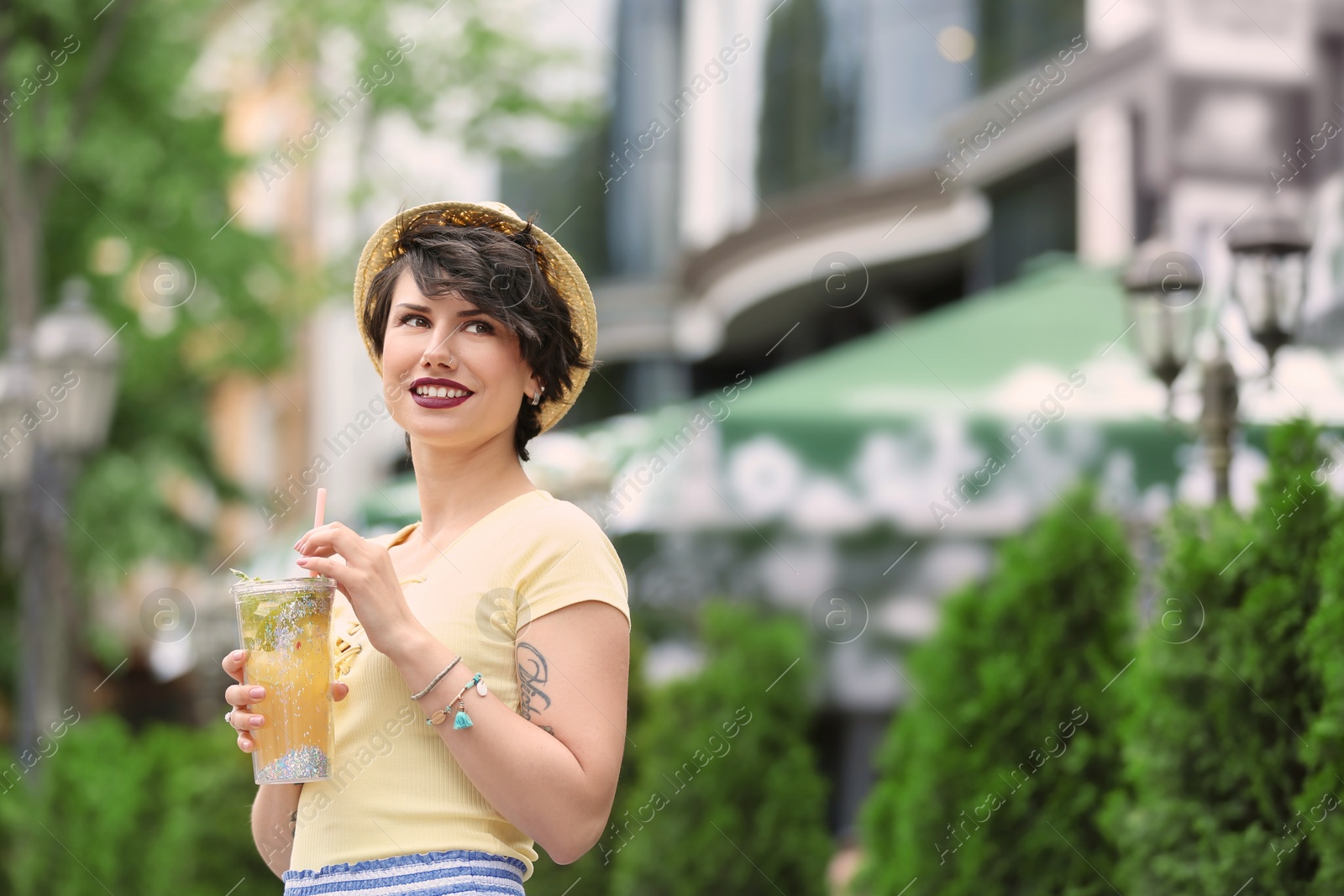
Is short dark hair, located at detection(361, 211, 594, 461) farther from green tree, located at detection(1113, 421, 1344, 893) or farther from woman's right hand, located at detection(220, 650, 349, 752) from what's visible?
green tree, located at detection(1113, 421, 1344, 893)

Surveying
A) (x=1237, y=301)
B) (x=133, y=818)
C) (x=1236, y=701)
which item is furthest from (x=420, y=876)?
(x=133, y=818)

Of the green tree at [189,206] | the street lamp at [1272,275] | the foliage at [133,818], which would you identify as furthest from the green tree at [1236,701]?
the green tree at [189,206]

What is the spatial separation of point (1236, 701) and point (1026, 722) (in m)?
1.32

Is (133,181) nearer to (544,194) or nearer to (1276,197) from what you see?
(544,194)

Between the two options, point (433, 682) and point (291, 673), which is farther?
point (291, 673)

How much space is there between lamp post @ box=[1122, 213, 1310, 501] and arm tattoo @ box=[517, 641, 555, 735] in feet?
12.6

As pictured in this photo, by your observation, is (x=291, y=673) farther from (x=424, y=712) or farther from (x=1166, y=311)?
(x=1166, y=311)

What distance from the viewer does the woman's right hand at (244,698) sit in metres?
1.92

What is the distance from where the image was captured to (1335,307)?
893cm

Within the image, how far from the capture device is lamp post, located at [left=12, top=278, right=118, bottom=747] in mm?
8828

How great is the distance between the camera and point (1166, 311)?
5.64 metres

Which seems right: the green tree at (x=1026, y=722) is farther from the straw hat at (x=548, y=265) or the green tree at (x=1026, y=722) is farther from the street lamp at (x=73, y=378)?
the street lamp at (x=73, y=378)

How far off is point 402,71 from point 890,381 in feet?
35.1

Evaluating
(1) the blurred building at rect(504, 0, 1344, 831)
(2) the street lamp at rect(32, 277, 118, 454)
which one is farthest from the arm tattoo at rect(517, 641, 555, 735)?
(2) the street lamp at rect(32, 277, 118, 454)
